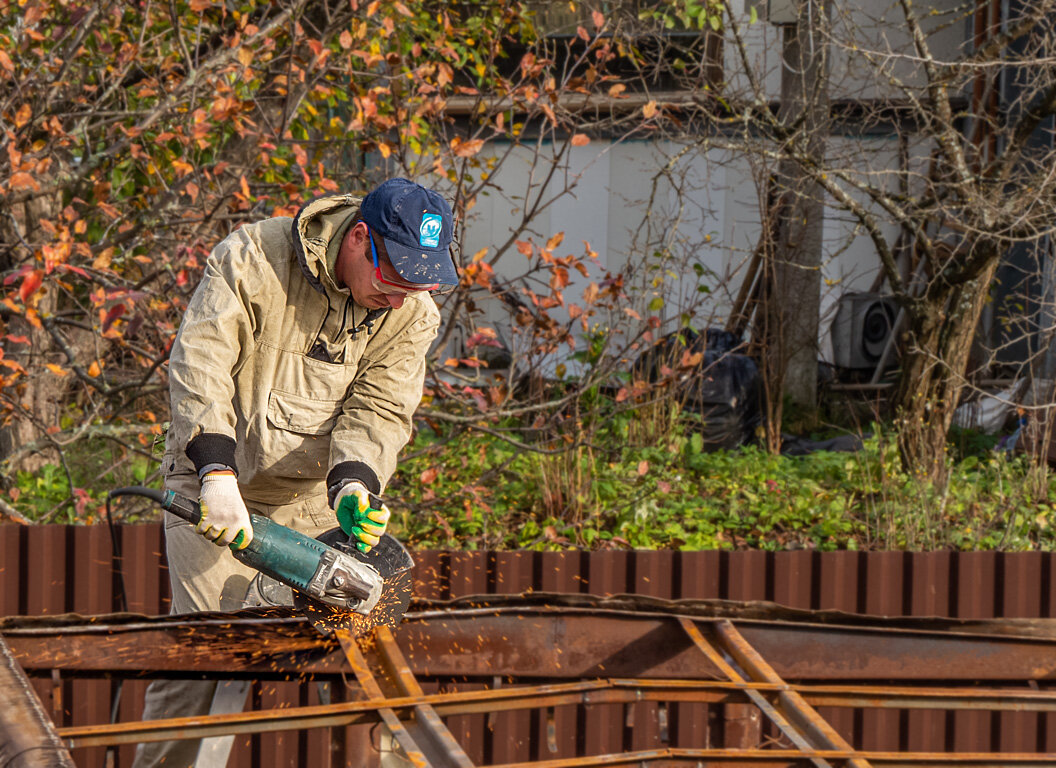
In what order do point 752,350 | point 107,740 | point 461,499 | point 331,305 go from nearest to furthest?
point 107,740, point 331,305, point 461,499, point 752,350

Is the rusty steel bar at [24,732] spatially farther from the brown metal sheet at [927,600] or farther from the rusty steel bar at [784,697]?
the brown metal sheet at [927,600]

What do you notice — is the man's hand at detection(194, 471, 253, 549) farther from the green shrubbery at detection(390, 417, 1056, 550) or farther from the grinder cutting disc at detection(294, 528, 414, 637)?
the green shrubbery at detection(390, 417, 1056, 550)

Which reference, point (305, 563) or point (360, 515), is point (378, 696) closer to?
point (305, 563)

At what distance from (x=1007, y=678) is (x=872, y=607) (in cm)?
170

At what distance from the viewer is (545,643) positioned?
302cm

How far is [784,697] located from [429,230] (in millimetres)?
1534

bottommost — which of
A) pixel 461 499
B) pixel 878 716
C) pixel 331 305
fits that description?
pixel 878 716

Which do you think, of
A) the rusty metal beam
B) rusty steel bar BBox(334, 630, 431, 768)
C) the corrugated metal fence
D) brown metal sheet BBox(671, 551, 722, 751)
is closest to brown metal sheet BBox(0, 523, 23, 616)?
the corrugated metal fence

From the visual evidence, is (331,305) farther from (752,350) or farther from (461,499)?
(752,350)

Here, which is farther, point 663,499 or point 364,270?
point 663,499

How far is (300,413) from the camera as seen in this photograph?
10.0 ft

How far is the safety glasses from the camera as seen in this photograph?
271cm

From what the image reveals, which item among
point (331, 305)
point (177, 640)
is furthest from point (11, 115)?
point (177, 640)

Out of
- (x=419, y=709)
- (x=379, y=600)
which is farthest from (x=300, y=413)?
(x=419, y=709)
